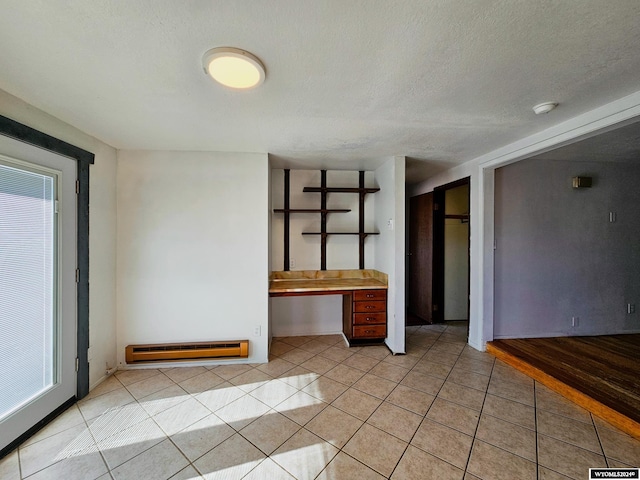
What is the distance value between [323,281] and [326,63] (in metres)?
2.50

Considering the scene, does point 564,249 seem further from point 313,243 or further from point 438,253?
point 313,243

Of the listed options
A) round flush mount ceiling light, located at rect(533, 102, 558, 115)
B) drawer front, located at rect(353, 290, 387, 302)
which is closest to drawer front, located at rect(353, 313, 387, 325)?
drawer front, located at rect(353, 290, 387, 302)

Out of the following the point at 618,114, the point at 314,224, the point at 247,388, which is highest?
the point at 618,114

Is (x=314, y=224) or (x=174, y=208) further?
(x=314, y=224)

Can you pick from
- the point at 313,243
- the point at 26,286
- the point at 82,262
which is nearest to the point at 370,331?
the point at 313,243

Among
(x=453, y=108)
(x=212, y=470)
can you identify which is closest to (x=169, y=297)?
(x=212, y=470)

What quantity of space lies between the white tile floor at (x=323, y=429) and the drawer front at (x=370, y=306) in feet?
2.02

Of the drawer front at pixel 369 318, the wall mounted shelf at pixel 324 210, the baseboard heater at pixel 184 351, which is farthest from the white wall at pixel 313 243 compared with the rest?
the baseboard heater at pixel 184 351

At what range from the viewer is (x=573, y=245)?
124 inches

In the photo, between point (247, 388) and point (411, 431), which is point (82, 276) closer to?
point (247, 388)

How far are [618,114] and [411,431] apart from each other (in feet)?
8.63

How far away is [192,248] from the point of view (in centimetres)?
265

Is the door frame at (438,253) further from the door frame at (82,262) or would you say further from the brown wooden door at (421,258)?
the door frame at (82,262)

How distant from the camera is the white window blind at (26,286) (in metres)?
1.58
